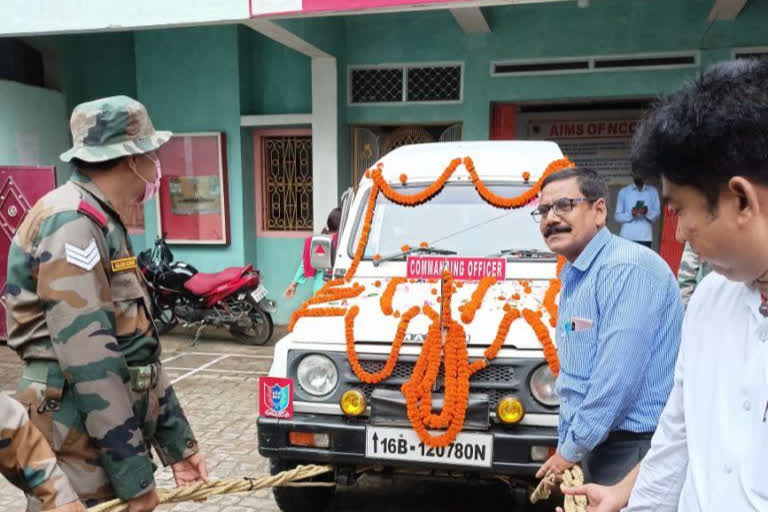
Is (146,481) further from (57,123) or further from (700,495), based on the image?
(57,123)

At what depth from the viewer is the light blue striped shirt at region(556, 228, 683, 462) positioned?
177cm

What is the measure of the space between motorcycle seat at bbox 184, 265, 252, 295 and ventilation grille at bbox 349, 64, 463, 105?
2.81m

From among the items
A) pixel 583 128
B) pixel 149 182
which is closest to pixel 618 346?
pixel 149 182

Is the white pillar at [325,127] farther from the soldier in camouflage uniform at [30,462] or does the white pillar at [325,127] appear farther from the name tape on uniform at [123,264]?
the soldier in camouflage uniform at [30,462]

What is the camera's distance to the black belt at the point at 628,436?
1.86 meters

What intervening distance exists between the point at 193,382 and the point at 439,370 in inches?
147

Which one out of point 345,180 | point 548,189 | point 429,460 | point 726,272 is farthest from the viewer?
point 345,180

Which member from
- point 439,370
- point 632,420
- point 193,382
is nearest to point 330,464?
point 439,370

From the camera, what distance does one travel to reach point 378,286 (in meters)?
3.28

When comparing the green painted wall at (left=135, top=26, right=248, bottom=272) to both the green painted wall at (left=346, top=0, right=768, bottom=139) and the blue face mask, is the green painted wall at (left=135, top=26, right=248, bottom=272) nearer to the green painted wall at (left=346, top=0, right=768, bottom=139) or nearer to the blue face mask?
the green painted wall at (left=346, top=0, right=768, bottom=139)

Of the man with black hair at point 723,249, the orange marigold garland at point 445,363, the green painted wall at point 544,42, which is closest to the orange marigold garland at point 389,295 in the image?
the orange marigold garland at point 445,363

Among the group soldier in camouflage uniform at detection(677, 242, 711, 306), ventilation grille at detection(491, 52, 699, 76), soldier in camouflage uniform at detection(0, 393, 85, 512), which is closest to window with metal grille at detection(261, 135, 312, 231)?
ventilation grille at detection(491, 52, 699, 76)

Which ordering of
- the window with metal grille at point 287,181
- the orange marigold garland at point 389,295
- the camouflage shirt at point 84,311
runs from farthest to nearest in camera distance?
the window with metal grille at point 287,181 < the orange marigold garland at point 389,295 < the camouflage shirt at point 84,311

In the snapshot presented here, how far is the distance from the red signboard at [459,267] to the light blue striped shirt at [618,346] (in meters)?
1.31
